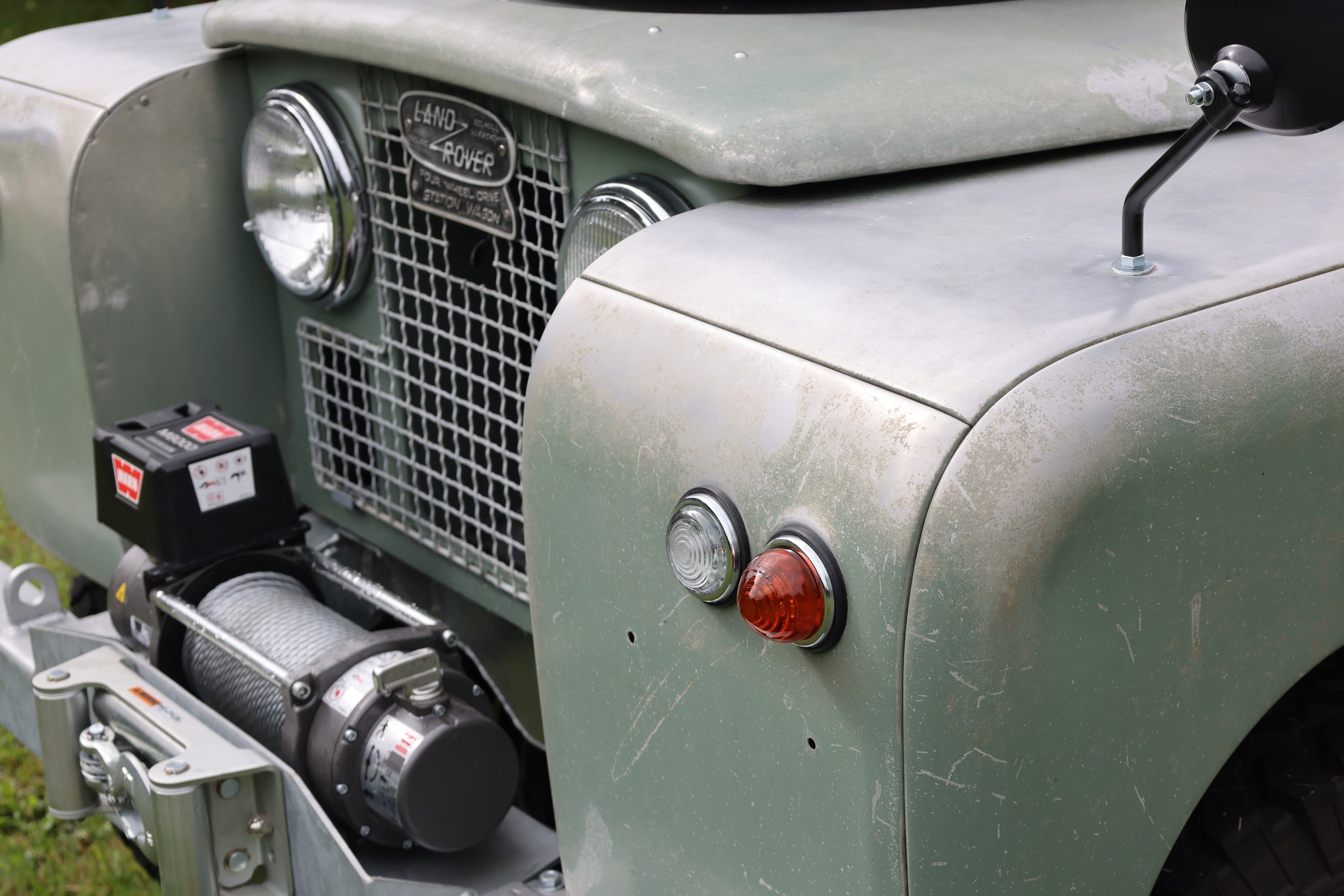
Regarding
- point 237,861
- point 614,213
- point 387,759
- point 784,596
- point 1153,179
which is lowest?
point 237,861

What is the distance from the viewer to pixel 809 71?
158 centimetres

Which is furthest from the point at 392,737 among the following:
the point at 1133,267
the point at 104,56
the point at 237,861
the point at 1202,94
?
the point at 104,56

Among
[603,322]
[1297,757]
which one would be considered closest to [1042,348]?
[603,322]

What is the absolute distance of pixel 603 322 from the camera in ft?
4.33

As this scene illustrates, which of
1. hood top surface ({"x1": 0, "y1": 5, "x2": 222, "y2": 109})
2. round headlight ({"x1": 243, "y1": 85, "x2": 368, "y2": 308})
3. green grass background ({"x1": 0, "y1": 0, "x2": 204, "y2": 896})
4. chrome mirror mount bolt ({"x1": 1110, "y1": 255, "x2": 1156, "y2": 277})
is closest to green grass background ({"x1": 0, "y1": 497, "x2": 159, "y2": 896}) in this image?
green grass background ({"x1": 0, "y1": 0, "x2": 204, "y2": 896})

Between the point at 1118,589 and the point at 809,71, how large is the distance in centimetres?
73

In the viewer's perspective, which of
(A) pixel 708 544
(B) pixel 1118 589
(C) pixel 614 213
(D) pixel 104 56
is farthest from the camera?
(D) pixel 104 56

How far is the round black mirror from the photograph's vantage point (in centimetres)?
114

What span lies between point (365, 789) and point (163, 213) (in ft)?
3.12

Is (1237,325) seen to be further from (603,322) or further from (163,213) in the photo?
(163,213)

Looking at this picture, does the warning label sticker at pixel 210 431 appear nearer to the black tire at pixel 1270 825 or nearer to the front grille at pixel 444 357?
the front grille at pixel 444 357

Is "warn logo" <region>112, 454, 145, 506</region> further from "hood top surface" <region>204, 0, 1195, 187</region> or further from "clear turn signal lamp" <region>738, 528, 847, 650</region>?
"clear turn signal lamp" <region>738, 528, 847, 650</region>

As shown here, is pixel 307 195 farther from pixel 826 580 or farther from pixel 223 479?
pixel 826 580

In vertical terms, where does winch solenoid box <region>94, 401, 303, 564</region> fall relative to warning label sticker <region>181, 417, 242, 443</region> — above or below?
below
